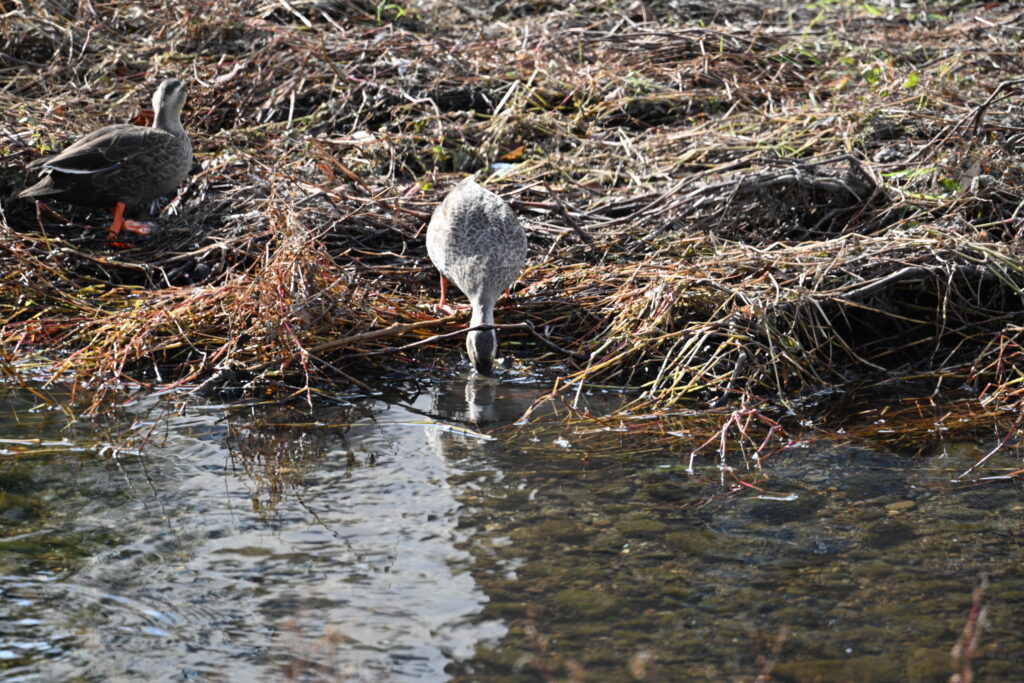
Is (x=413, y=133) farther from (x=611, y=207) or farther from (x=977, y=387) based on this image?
(x=977, y=387)

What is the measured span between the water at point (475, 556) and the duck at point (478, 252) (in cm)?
65

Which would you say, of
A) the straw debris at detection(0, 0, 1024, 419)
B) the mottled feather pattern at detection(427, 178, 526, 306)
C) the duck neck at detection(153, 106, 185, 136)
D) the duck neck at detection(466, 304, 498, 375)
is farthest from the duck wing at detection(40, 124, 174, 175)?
the duck neck at detection(466, 304, 498, 375)

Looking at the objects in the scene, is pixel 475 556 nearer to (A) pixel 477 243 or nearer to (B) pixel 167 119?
(A) pixel 477 243

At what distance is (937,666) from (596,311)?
320 centimetres

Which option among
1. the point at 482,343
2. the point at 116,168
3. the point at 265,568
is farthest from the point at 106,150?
the point at 265,568

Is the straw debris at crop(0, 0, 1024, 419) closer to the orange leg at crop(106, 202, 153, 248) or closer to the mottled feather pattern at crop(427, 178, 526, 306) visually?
the orange leg at crop(106, 202, 153, 248)

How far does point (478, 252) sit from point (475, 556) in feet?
7.45

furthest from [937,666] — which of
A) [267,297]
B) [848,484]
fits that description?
[267,297]

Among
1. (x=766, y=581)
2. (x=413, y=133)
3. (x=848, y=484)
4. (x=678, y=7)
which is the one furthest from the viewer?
(x=678, y=7)

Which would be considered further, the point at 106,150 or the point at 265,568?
the point at 106,150

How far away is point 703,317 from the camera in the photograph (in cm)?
564

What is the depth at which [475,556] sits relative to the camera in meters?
3.71

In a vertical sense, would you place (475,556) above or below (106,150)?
below

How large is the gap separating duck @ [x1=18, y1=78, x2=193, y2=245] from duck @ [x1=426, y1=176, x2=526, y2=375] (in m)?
1.92
